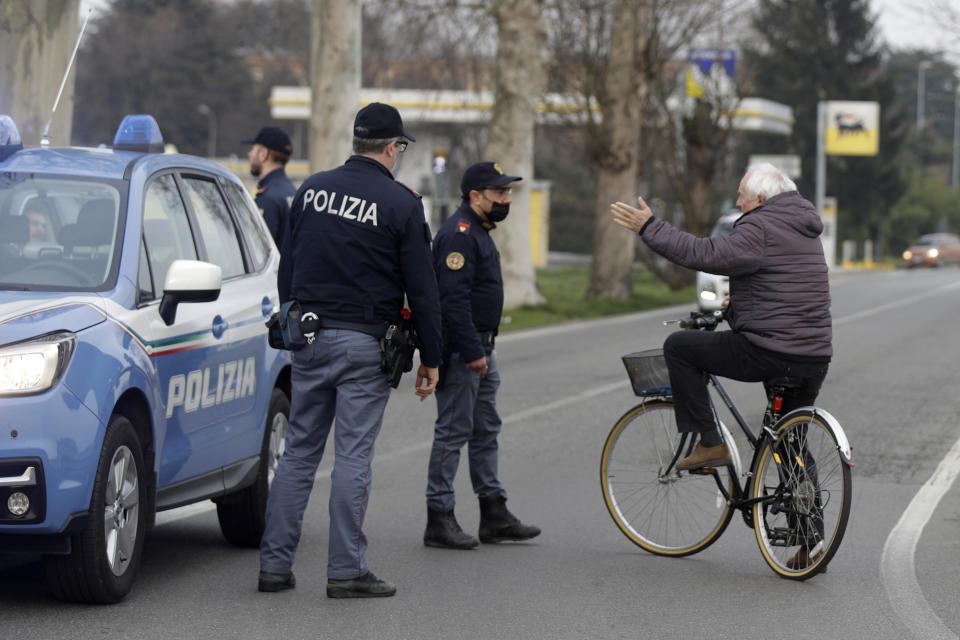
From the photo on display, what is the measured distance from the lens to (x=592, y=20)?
32406 millimetres

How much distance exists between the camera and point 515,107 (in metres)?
26.9

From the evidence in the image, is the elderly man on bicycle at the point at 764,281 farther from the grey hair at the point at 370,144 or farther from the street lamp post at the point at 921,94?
the street lamp post at the point at 921,94

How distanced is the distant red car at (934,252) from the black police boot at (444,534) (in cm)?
6441

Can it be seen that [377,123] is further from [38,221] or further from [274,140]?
[274,140]

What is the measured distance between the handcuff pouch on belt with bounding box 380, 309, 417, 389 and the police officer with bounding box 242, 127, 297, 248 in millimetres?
4046

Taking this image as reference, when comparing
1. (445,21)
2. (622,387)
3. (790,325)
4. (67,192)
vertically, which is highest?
(445,21)

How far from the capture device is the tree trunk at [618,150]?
102ft

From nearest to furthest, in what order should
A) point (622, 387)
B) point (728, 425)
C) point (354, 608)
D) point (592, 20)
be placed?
point (354, 608), point (728, 425), point (622, 387), point (592, 20)

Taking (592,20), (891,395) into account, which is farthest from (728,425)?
(592,20)

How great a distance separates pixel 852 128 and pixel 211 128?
31684 millimetres

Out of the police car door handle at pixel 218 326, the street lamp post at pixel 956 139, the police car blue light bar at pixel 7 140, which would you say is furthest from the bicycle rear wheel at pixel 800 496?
the street lamp post at pixel 956 139

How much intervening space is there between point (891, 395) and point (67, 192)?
9662 mm

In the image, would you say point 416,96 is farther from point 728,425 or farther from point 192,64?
point 728,425

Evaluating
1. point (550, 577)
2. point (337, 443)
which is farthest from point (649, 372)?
point (337, 443)
